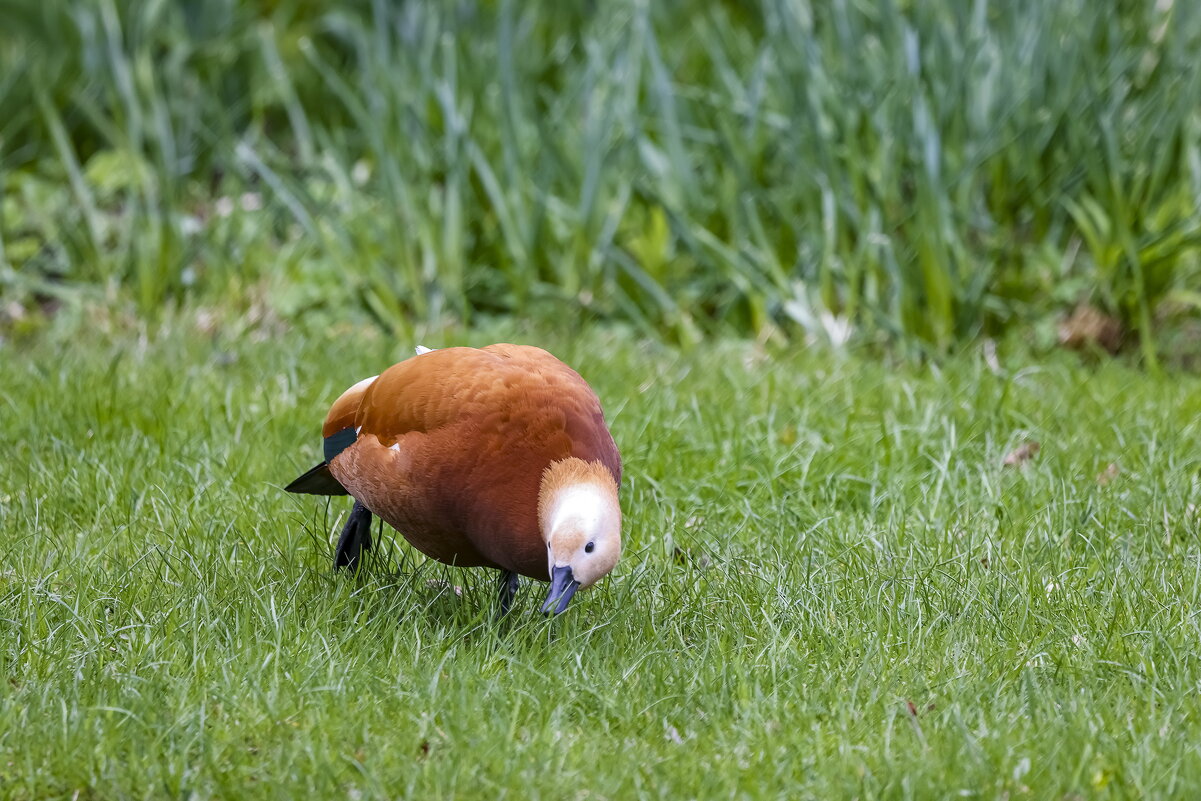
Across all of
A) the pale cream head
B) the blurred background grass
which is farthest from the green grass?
the blurred background grass

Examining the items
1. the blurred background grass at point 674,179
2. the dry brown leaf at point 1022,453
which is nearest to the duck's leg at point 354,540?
the dry brown leaf at point 1022,453

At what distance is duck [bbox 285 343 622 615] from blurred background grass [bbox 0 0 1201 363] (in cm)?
235

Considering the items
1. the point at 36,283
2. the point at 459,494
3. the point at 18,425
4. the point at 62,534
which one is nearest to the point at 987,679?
the point at 459,494

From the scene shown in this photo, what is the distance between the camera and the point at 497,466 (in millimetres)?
2494

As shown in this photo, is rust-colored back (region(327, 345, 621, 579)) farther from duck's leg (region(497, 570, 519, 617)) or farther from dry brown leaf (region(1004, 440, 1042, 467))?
dry brown leaf (region(1004, 440, 1042, 467))

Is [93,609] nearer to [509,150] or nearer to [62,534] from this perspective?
[62,534]

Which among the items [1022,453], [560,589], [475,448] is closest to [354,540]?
[475,448]

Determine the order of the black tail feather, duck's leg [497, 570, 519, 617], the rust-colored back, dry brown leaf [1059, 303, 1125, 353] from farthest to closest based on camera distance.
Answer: dry brown leaf [1059, 303, 1125, 353] < the black tail feather < duck's leg [497, 570, 519, 617] < the rust-colored back

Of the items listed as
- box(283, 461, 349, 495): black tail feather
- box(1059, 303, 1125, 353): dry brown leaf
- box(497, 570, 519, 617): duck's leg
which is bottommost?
box(1059, 303, 1125, 353): dry brown leaf

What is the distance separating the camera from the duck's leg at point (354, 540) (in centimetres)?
304

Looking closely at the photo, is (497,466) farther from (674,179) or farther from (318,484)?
(674,179)

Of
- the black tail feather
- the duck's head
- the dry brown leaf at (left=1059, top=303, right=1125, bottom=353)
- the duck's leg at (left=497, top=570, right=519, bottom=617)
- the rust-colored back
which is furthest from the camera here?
the dry brown leaf at (left=1059, top=303, right=1125, bottom=353)

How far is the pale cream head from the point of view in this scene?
7.75 feet

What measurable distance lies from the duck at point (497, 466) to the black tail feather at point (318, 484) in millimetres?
266
